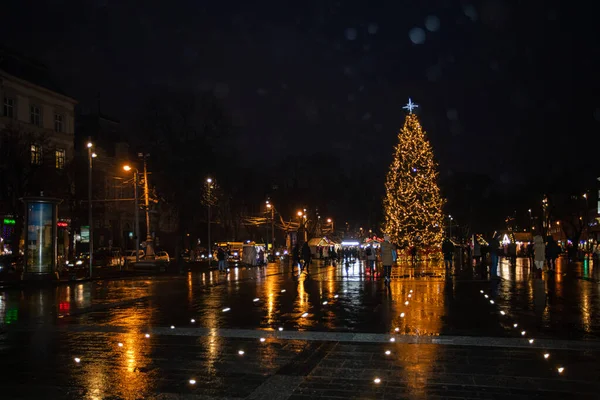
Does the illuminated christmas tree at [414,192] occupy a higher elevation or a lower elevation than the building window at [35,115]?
lower

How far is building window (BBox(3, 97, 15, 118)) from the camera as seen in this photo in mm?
47406

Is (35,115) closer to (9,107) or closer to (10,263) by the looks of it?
(9,107)

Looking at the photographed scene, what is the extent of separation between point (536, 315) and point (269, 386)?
8.29m

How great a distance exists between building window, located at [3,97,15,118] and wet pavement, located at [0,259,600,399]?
35177 millimetres

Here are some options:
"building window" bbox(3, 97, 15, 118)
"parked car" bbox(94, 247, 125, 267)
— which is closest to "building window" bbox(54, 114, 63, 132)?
"building window" bbox(3, 97, 15, 118)

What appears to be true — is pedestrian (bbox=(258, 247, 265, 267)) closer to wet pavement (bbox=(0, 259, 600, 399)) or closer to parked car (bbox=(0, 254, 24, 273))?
parked car (bbox=(0, 254, 24, 273))

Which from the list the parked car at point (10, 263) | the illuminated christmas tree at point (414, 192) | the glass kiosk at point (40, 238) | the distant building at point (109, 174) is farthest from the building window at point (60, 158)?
the illuminated christmas tree at point (414, 192)

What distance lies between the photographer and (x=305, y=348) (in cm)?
945

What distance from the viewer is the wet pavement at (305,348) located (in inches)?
276

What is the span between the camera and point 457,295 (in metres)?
18.3

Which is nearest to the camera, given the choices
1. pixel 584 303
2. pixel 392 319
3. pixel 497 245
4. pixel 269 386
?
pixel 269 386

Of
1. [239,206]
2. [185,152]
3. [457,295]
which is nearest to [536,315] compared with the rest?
[457,295]

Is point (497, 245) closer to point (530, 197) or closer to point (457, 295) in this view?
point (457, 295)

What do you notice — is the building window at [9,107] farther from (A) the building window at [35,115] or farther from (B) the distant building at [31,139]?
(A) the building window at [35,115]
